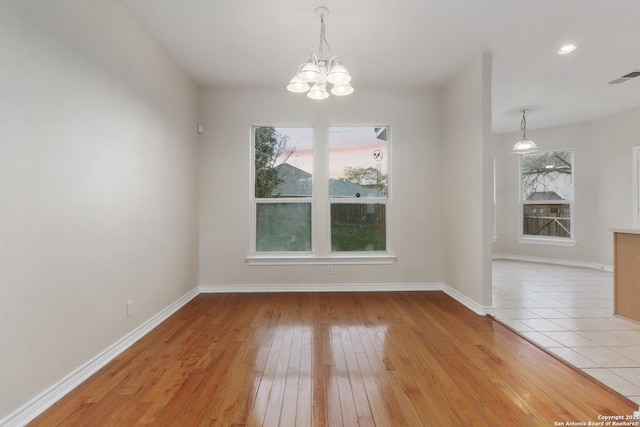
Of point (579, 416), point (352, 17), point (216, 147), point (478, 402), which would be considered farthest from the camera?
point (216, 147)

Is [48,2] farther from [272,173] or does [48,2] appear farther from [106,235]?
[272,173]

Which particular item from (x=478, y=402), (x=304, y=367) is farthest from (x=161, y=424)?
(x=478, y=402)

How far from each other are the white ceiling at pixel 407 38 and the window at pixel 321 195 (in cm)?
77

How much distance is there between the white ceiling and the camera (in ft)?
8.64

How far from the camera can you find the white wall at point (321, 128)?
4328mm

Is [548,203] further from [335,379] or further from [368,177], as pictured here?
[335,379]

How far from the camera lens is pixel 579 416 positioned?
172 cm

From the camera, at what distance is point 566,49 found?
3.32 metres

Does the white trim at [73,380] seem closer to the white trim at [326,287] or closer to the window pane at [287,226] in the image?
the white trim at [326,287]

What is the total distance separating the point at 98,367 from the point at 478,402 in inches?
102

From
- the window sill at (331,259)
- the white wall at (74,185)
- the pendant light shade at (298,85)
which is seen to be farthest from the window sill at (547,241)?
the white wall at (74,185)

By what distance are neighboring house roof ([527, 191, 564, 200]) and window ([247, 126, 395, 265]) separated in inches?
168

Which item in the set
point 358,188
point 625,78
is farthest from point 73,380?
point 625,78

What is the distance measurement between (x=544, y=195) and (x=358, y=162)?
4.70m
